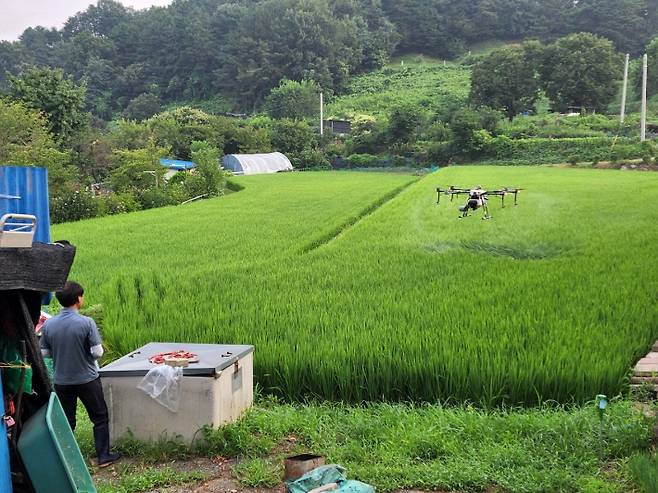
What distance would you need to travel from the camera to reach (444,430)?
424 centimetres

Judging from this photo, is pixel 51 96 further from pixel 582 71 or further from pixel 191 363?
pixel 582 71

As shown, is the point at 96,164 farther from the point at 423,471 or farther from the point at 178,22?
the point at 178,22

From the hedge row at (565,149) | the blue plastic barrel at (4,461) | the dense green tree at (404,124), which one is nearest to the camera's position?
the blue plastic barrel at (4,461)

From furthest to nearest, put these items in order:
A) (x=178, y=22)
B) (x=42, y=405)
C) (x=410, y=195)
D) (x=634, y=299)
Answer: (x=178, y=22)
(x=410, y=195)
(x=634, y=299)
(x=42, y=405)

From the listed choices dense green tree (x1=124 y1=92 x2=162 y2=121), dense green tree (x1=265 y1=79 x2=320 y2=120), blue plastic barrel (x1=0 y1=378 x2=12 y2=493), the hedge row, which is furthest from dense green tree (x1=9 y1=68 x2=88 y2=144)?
dense green tree (x1=124 y1=92 x2=162 y2=121)

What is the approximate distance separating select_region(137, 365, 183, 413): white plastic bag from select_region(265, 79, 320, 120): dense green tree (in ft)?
216

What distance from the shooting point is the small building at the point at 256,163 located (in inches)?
1781

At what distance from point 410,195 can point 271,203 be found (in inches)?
195

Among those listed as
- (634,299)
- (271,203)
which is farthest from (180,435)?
(271,203)

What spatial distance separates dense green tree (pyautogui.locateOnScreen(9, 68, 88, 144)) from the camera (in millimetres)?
31547

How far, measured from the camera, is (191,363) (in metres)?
4.30

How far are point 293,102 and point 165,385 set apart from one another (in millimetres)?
66798

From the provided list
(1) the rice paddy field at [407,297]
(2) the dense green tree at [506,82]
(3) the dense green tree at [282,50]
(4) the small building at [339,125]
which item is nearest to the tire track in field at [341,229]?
(1) the rice paddy field at [407,297]

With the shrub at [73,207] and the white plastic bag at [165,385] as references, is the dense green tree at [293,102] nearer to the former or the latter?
the shrub at [73,207]
